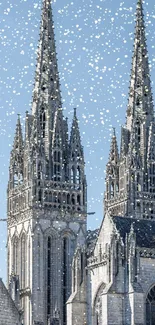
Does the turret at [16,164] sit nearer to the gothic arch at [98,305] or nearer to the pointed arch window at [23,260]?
the pointed arch window at [23,260]

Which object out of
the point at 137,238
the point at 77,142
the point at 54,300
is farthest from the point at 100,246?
the point at 77,142

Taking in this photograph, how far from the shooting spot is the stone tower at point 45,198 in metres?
85.2

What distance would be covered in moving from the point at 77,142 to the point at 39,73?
23.0ft

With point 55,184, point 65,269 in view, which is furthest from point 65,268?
point 55,184

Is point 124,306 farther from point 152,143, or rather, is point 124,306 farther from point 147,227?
point 152,143

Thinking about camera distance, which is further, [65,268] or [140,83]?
[140,83]

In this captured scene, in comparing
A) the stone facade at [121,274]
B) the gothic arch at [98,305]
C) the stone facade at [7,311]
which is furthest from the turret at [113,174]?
the stone facade at [7,311]

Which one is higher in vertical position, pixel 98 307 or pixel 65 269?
pixel 65 269

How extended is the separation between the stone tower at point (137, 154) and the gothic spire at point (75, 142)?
11.8ft

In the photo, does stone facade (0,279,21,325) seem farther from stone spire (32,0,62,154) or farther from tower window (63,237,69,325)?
stone spire (32,0,62,154)

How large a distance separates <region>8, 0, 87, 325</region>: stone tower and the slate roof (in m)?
19.7

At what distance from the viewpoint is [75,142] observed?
298 ft

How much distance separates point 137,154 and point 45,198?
31.7ft

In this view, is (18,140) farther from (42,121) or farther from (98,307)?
(98,307)
